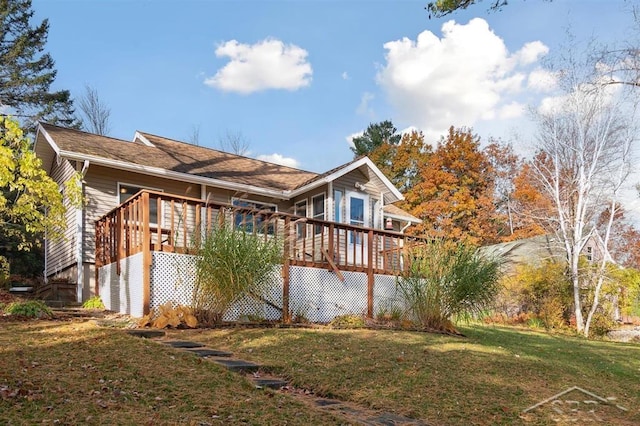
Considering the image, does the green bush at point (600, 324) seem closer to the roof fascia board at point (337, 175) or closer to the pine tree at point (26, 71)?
the roof fascia board at point (337, 175)

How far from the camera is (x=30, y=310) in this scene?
27.2ft

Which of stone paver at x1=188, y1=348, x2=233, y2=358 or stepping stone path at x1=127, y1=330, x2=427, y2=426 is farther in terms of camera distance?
stone paver at x1=188, y1=348, x2=233, y2=358

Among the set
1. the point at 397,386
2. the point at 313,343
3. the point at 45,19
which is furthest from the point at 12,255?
the point at 397,386

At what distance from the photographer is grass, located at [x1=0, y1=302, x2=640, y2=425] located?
374 cm

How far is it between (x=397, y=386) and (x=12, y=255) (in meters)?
→ 18.9

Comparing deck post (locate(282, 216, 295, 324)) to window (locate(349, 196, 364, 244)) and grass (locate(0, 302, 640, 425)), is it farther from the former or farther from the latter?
window (locate(349, 196, 364, 244))

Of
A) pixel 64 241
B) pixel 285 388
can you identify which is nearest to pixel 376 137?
pixel 64 241

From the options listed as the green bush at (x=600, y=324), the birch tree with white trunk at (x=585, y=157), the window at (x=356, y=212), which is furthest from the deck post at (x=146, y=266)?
the green bush at (x=600, y=324)

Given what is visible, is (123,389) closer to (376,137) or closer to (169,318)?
(169,318)

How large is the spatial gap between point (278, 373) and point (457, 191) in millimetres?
23426

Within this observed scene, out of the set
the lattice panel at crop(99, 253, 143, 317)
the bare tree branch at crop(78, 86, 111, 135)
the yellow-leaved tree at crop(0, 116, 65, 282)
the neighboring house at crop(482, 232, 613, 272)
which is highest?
the bare tree branch at crop(78, 86, 111, 135)

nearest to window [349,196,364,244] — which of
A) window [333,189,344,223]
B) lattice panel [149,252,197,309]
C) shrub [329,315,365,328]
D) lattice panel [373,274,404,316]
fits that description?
window [333,189,344,223]

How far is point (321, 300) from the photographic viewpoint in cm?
1022

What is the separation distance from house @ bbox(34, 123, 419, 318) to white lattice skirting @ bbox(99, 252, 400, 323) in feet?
0.89
